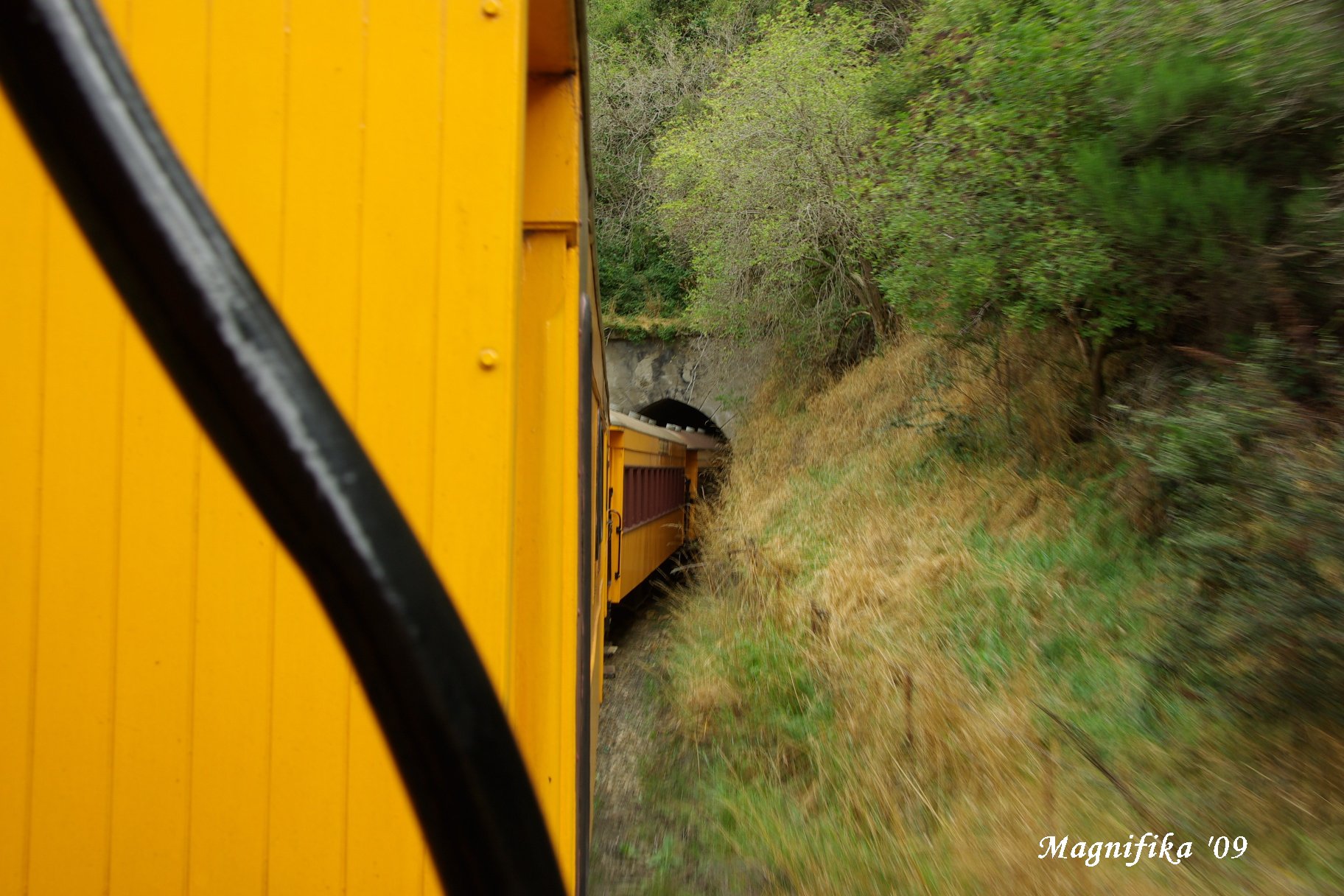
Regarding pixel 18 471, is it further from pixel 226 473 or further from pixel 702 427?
pixel 702 427

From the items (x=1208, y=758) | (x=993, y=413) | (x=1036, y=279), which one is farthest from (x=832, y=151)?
(x=1208, y=758)

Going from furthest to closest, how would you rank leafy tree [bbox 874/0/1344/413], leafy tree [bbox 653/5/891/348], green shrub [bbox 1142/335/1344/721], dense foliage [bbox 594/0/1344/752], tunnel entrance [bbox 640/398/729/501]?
tunnel entrance [bbox 640/398/729/501] → leafy tree [bbox 653/5/891/348] → leafy tree [bbox 874/0/1344/413] → dense foliage [bbox 594/0/1344/752] → green shrub [bbox 1142/335/1344/721]

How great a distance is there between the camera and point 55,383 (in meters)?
1.88

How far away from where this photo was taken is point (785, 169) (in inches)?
559

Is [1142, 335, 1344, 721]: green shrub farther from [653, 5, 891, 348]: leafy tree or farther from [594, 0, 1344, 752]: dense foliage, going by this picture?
[653, 5, 891, 348]: leafy tree

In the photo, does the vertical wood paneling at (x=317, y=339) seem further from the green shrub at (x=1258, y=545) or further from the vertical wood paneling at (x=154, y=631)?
the green shrub at (x=1258, y=545)

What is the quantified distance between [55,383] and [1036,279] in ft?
22.7

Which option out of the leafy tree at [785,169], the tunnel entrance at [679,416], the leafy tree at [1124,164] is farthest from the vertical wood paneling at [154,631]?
the tunnel entrance at [679,416]

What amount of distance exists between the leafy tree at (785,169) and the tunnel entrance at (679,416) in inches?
253

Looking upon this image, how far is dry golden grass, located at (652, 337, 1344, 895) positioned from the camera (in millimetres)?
3465

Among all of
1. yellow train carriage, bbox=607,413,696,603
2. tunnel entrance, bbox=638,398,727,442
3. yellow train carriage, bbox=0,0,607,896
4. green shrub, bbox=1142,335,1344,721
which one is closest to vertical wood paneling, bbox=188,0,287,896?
yellow train carriage, bbox=0,0,607,896

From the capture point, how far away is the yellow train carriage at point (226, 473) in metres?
1.85

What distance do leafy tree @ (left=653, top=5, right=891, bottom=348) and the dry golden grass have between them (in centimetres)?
536

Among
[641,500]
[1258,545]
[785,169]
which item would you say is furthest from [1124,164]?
[785,169]
